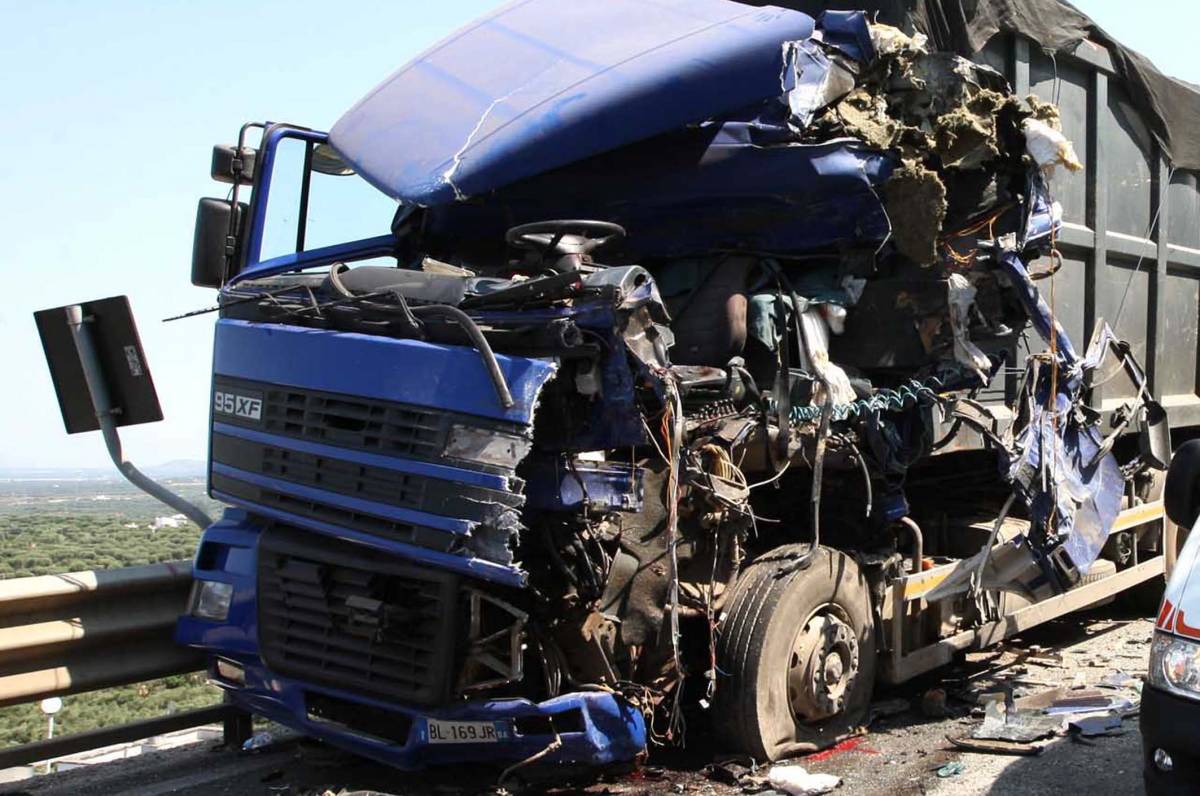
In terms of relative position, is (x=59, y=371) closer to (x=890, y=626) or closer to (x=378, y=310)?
(x=378, y=310)

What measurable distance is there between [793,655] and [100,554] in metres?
4.20

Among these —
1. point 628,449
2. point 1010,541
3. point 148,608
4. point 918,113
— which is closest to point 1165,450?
point 1010,541

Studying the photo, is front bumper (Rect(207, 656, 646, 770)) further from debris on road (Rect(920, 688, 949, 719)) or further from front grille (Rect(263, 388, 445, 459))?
debris on road (Rect(920, 688, 949, 719))

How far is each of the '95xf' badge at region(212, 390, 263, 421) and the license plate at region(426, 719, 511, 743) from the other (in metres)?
1.29

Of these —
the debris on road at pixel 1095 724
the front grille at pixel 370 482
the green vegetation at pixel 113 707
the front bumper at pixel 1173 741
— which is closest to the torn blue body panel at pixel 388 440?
the front grille at pixel 370 482

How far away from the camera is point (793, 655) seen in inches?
181

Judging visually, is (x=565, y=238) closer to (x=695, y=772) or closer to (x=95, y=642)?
(x=695, y=772)

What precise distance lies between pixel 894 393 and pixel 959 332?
0.42 m

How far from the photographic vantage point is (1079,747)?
483cm

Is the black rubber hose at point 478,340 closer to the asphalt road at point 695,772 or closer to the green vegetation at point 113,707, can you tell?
the asphalt road at point 695,772

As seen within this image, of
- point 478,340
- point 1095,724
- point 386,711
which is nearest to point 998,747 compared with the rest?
point 1095,724

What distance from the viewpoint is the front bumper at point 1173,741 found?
3158 millimetres

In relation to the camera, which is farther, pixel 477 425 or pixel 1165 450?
pixel 1165 450

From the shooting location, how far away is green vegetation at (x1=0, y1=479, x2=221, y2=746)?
521 centimetres
